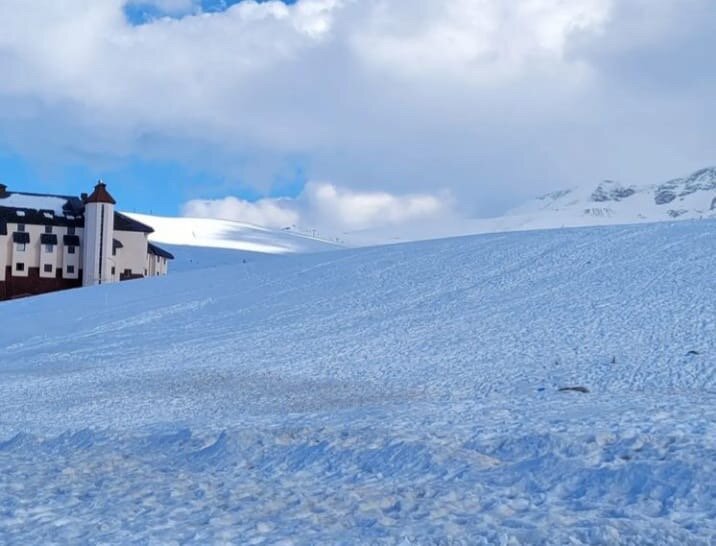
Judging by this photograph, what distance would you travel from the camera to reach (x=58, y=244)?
7775 cm

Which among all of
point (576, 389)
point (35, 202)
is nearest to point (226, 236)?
point (35, 202)

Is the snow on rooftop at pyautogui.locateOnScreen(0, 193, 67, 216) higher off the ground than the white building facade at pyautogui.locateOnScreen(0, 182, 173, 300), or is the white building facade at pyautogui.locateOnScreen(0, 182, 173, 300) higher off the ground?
the snow on rooftop at pyautogui.locateOnScreen(0, 193, 67, 216)

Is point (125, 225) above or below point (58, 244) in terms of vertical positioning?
above

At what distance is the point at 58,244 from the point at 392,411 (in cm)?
6855

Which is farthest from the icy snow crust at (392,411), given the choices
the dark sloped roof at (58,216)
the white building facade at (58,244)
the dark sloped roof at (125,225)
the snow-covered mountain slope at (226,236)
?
the snow-covered mountain slope at (226,236)

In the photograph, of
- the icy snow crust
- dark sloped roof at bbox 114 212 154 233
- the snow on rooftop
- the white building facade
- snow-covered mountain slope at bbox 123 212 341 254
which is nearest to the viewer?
the icy snow crust

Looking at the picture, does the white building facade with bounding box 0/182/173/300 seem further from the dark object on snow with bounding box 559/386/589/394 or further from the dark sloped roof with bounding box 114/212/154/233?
the dark object on snow with bounding box 559/386/589/394

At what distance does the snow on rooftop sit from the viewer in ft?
256

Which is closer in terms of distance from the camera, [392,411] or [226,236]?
[392,411]

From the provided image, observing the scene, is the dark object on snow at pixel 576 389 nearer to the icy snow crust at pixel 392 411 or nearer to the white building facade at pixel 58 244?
the icy snow crust at pixel 392 411

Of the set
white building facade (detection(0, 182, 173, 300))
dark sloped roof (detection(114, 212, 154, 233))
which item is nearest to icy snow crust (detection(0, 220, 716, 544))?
white building facade (detection(0, 182, 173, 300))

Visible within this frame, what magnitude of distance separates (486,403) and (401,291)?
22112mm

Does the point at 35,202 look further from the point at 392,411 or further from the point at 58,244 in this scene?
the point at 392,411

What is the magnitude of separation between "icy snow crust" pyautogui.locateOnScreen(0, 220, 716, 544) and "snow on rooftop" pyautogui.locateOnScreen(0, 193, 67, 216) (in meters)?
39.0
